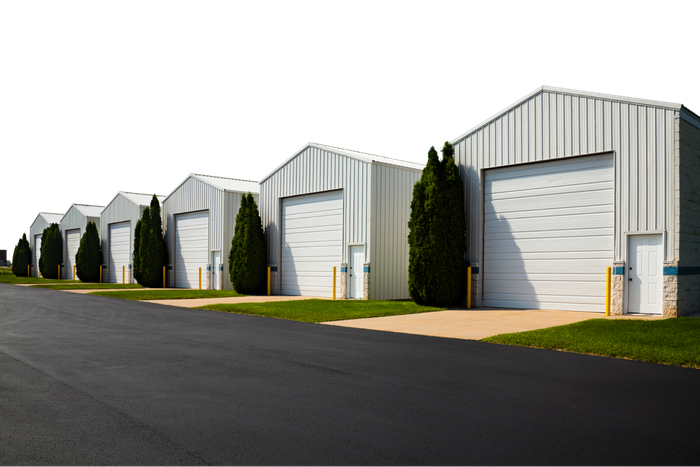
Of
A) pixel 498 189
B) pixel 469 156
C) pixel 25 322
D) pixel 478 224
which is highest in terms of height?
pixel 469 156

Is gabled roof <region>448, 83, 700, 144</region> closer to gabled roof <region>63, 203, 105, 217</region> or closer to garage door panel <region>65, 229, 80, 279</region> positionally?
gabled roof <region>63, 203, 105, 217</region>

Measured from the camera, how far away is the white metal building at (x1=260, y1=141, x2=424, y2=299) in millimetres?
19844

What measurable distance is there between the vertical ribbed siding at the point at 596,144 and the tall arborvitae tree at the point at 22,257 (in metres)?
46.2

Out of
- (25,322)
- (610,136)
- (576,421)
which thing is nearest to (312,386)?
(576,421)

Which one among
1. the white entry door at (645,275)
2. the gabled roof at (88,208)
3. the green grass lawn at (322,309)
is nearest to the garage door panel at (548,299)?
the white entry door at (645,275)

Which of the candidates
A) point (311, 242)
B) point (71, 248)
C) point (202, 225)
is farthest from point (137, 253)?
point (71, 248)

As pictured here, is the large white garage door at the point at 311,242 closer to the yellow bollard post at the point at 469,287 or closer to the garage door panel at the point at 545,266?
the yellow bollard post at the point at 469,287

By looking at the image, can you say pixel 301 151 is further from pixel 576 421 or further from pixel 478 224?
pixel 576 421

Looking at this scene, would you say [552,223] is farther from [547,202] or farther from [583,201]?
[583,201]

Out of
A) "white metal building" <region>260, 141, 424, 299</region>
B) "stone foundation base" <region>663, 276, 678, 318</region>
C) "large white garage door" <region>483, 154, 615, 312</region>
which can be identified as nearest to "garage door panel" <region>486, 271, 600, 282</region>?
"large white garage door" <region>483, 154, 615, 312</region>

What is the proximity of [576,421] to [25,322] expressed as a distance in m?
11.6

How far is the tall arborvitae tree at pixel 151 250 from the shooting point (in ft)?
101

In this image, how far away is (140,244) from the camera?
31.7 m

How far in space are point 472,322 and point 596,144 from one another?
20.2 feet
